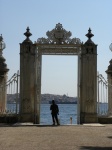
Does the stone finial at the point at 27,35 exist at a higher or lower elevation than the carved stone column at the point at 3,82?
higher

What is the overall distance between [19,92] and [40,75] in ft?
4.75

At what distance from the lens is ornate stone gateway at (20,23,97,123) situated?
20.9m

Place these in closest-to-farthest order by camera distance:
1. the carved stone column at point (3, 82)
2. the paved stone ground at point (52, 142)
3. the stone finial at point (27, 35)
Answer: the paved stone ground at point (52, 142) < the stone finial at point (27, 35) < the carved stone column at point (3, 82)

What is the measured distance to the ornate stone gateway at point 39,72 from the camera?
821 inches

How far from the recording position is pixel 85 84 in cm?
2097

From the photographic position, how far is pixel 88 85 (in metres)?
21.0

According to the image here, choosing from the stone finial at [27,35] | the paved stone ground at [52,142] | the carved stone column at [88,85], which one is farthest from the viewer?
the stone finial at [27,35]

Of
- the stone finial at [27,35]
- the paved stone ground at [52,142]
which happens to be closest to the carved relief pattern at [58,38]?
the stone finial at [27,35]

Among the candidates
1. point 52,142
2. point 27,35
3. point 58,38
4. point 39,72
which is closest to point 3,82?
point 39,72

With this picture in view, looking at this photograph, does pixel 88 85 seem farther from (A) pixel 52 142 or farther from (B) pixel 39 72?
(A) pixel 52 142

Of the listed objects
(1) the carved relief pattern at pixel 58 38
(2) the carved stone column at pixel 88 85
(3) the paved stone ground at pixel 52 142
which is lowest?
(3) the paved stone ground at pixel 52 142

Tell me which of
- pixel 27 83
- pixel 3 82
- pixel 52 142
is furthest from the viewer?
pixel 3 82

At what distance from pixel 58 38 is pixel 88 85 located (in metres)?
2.99

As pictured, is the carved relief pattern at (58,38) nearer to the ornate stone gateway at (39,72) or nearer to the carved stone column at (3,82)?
the ornate stone gateway at (39,72)
